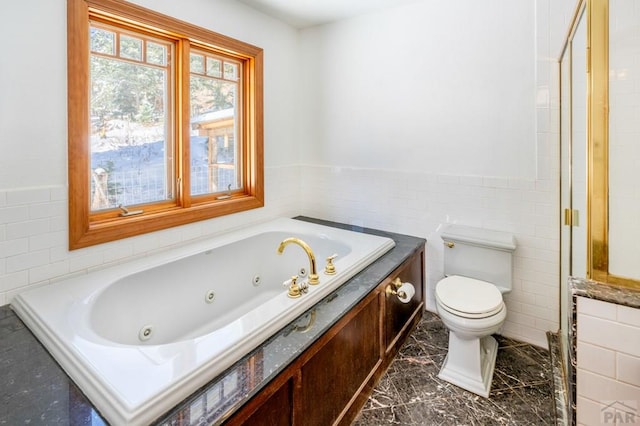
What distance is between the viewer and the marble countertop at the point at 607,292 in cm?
115

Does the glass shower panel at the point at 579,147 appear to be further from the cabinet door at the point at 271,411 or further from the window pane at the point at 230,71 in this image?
the window pane at the point at 230,71

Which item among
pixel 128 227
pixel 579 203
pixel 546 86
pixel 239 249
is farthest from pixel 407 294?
pixel 128 227

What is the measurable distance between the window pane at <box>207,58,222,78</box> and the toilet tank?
2.15m

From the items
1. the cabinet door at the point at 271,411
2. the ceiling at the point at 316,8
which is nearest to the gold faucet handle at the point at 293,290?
the cabinet door at the point at 271,411

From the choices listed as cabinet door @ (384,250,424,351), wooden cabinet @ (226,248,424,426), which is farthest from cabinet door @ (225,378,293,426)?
cabinet door @ (384,250,424,351)

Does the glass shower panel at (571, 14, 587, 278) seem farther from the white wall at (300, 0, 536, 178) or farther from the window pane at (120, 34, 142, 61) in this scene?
the window pane at (120, 34, 142, 61)

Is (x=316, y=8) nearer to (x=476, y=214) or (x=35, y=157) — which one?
(x=476, y=214)

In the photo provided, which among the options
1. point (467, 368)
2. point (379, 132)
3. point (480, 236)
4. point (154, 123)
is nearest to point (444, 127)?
point (379, 132)

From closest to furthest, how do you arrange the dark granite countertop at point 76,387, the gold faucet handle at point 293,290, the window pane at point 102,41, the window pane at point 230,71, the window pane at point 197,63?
the dark granite countertop at point 76,387 → the gold faucet handle at point 293,290 → the window pane at point 102,41 → the window pane at point 197,63 → the window pane at point 230,71

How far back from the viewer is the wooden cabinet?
122cm

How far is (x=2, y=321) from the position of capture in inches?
60.7

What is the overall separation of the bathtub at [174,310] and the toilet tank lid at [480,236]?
1.48 ft

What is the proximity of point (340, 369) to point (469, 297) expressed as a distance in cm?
92

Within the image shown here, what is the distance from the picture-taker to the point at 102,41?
6.70 feet
